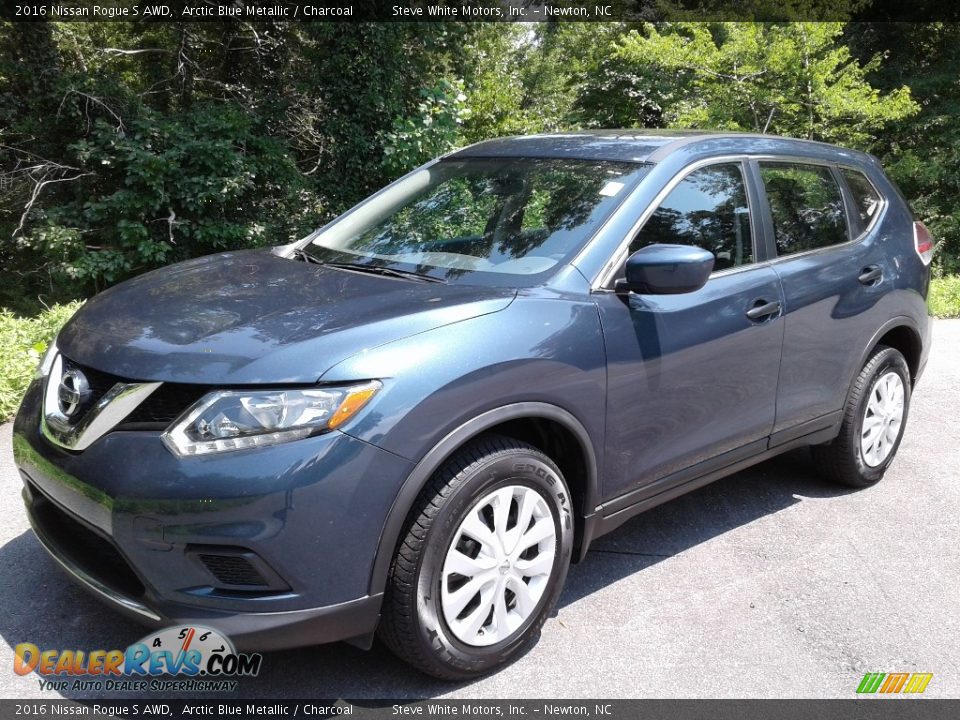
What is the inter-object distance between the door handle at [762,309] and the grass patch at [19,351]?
14.2ft

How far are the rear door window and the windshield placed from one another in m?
0.83

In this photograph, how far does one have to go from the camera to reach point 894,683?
303 cm

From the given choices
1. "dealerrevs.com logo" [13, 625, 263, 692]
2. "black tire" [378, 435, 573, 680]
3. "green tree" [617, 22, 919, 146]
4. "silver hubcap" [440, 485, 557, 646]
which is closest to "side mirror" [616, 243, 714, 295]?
"black tire" [378, 435, 573, 680]

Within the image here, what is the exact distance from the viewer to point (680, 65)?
13.5m

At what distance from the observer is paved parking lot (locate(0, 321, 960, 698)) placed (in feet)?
9.68

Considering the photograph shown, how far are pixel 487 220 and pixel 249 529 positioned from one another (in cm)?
174

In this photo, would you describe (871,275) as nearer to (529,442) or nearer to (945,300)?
(529,442)

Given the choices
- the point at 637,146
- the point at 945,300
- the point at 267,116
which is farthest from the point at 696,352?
the point at 267,116

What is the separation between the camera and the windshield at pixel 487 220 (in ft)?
10.9

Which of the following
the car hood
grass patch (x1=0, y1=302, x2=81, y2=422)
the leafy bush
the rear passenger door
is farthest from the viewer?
the leafy bush

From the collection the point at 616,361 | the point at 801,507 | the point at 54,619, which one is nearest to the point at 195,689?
the point at 54,619

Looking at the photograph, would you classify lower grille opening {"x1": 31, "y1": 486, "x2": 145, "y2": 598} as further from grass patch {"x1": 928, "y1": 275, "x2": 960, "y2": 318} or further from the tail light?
grass patch {"x1": 928, "y1": 275, "x2": 960, "y2": 318}

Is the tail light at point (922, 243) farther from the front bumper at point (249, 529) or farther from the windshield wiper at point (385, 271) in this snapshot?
the front bumper at point (249, 529)

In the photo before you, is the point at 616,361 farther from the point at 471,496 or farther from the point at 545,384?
the point at 471,496
